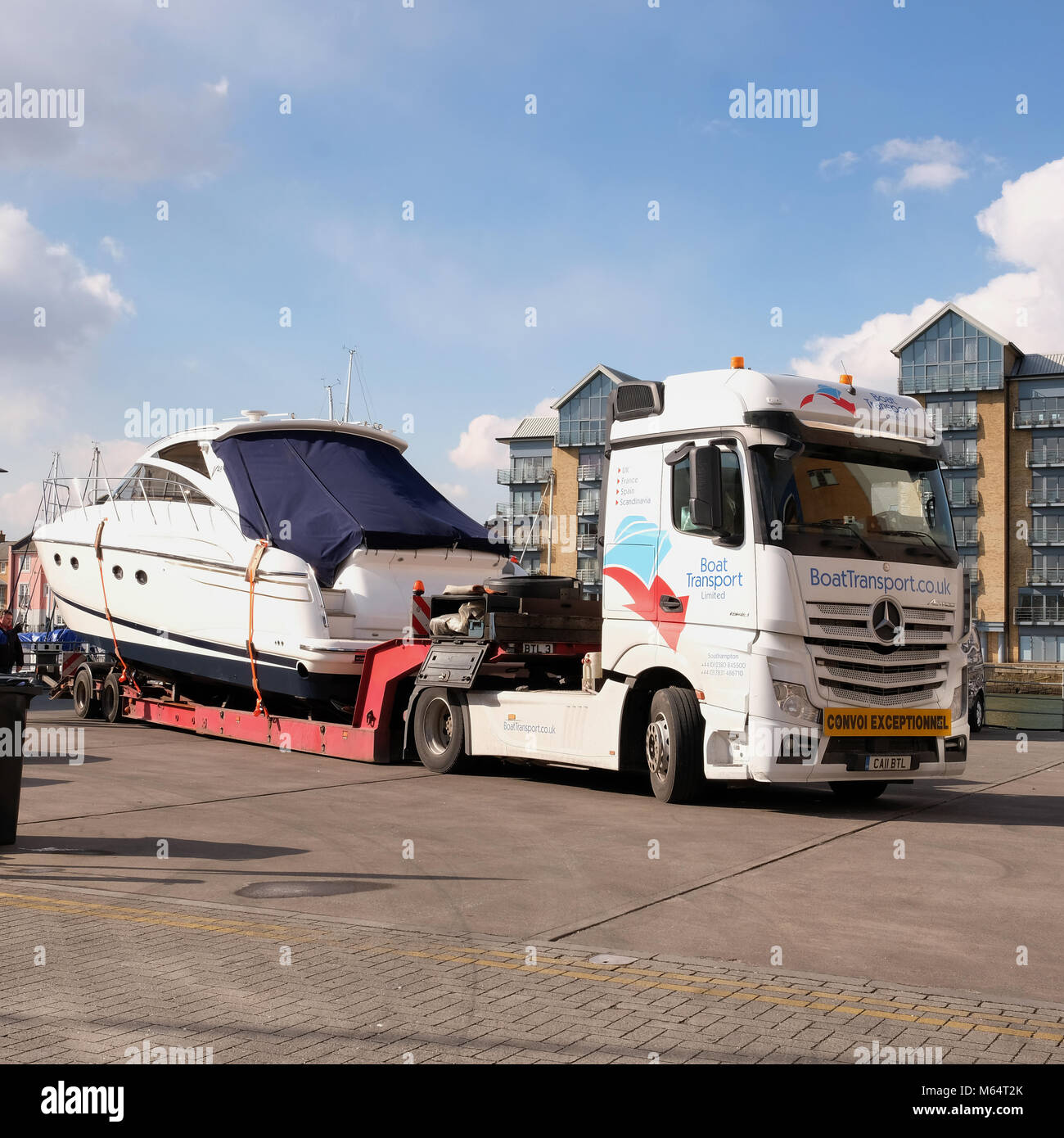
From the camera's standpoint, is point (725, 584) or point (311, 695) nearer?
point (725, 584)

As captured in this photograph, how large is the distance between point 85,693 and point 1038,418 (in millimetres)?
60999

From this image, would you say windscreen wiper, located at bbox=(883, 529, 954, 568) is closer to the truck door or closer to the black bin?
the truck door

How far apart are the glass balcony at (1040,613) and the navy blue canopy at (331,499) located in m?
59.4

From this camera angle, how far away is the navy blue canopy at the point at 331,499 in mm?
15250

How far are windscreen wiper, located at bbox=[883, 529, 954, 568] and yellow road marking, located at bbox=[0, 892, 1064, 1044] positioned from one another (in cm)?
636

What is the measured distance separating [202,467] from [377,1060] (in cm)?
1359

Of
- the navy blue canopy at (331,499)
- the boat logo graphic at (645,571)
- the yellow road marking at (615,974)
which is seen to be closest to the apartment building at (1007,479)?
the navy blue canopy at (331,499)

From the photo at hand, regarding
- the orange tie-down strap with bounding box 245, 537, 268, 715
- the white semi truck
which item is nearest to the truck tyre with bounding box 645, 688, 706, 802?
the white semi truck

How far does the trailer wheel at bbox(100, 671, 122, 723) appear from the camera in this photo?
1903cm

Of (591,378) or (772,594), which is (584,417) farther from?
(772,594)

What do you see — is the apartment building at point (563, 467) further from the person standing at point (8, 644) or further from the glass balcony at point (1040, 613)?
the person standing at point (8, 644)
